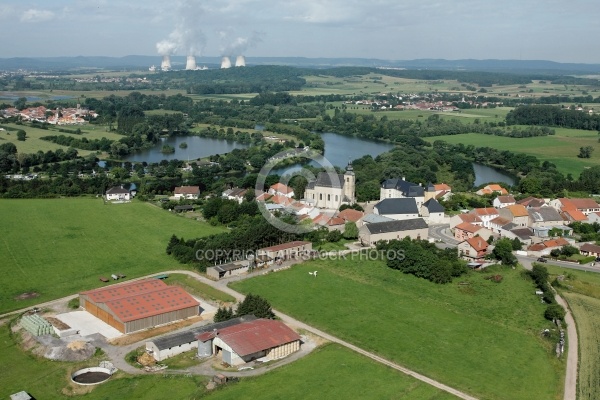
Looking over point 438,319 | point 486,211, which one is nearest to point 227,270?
point 438,319

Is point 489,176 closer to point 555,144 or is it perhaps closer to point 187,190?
point 555,144

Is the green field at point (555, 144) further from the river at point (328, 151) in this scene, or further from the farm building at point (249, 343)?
the farm building at point (249, 343)

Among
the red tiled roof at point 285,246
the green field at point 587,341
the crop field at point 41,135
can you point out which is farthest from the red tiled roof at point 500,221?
the crop field at point 41,135

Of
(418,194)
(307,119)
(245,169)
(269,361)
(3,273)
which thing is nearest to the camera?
(269,361)

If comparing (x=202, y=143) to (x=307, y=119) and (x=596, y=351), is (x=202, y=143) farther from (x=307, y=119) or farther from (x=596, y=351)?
(x=596, y=351)

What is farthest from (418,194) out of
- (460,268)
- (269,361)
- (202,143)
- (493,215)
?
(202,143)

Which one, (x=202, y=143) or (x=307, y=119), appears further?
(x=307, y=119)
